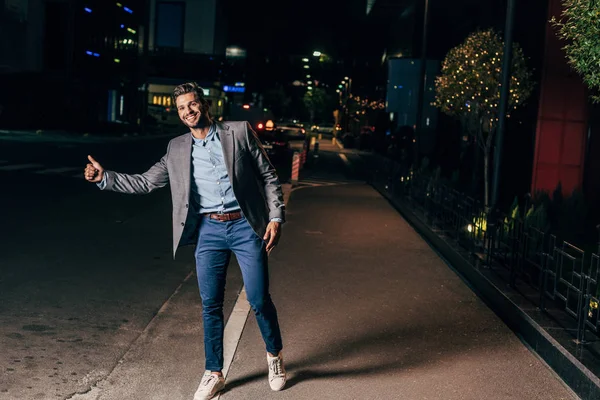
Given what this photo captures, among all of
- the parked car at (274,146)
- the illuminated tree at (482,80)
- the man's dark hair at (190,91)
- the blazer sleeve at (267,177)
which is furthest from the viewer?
the parked car at (274,146)

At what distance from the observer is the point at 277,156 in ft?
124

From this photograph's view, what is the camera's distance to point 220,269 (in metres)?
5.24

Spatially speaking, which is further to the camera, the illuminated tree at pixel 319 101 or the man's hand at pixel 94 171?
the illuminated tree at pixel 319 101

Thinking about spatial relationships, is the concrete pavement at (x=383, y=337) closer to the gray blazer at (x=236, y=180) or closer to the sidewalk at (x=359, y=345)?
the sidewalk at (x=359, y=345)

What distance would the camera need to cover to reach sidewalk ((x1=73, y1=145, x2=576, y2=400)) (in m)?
5.45

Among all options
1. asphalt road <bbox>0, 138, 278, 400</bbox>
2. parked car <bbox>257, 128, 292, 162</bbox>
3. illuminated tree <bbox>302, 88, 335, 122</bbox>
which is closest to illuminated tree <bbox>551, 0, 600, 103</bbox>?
asphalt road <bbox>0, 138, 278, 400</bbox>

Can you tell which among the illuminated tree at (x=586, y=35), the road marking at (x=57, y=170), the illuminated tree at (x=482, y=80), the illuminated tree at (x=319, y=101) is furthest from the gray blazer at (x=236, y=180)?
the illuminated tree at (x=319, y=101)

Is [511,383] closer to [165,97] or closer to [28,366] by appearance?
[28,366]

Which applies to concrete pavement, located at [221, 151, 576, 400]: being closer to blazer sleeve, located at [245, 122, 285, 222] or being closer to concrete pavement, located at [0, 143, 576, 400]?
concrete pavement, located at [0, 143, 576, 400]

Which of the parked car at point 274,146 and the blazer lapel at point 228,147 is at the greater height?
the blazer lapel at point 228,147

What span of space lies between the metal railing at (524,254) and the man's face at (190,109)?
309 cm

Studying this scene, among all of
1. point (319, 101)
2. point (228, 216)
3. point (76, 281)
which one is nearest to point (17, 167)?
point (76, 281)

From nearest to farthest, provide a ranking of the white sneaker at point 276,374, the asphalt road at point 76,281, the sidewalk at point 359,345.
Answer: the white sneaker at point 276,374 → the sidewalk at point 359,345 → the asphalt road at point 76,281

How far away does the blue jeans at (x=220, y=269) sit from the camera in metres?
5.14
